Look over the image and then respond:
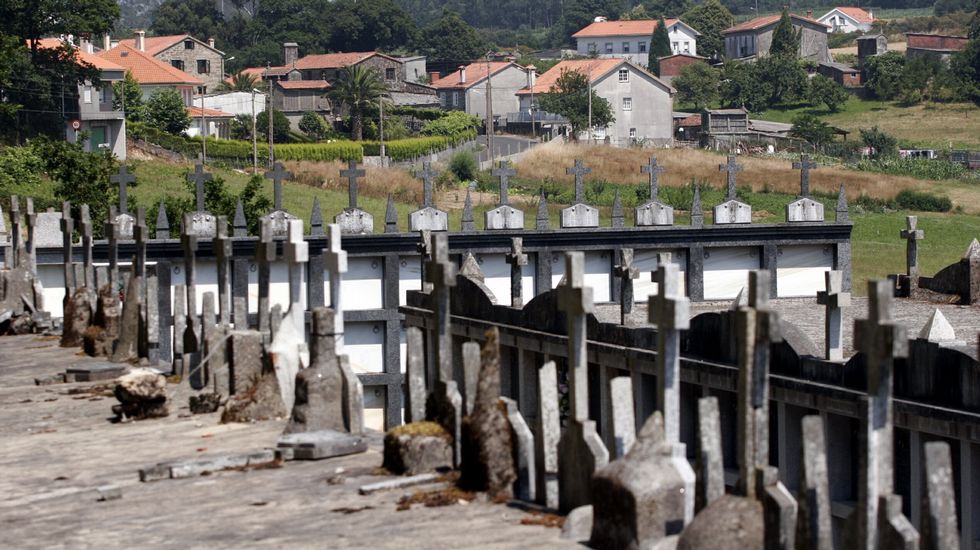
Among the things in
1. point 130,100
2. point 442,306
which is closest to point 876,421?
point 442,306

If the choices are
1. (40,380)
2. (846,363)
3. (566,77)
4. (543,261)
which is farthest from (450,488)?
(566,77)

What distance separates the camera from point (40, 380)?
30.1 meters

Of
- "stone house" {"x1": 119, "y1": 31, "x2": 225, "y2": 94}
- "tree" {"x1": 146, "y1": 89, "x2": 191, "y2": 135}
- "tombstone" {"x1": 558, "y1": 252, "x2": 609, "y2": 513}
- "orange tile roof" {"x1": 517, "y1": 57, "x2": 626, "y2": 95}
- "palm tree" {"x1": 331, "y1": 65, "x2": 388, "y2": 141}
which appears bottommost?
"tombstone" {"x1": 558, "y1": 252, "x2": 609, "y2": 513}

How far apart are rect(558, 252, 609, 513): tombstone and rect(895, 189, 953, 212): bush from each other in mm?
74300

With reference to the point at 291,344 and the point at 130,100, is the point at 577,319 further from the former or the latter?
the point at 130,100

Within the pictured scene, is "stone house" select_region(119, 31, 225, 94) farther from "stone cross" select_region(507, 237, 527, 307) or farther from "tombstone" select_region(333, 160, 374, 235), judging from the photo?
"stone cross" select_region(507, 237, 527, 307)

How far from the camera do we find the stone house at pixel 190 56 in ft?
513

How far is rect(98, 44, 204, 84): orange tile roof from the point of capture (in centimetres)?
12750

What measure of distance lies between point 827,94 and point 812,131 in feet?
76.2

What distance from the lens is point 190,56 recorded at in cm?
15975

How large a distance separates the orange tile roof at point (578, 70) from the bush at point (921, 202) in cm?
4363

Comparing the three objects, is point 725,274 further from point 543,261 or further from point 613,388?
point 613,388

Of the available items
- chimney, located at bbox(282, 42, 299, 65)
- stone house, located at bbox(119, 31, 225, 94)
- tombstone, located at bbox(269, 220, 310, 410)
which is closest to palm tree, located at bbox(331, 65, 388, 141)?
stone house, located at bbox(119, 31, 225, 94)

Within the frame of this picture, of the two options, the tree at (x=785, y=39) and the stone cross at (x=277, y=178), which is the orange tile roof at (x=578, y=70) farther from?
the stone cross at (x=277, y=178)
